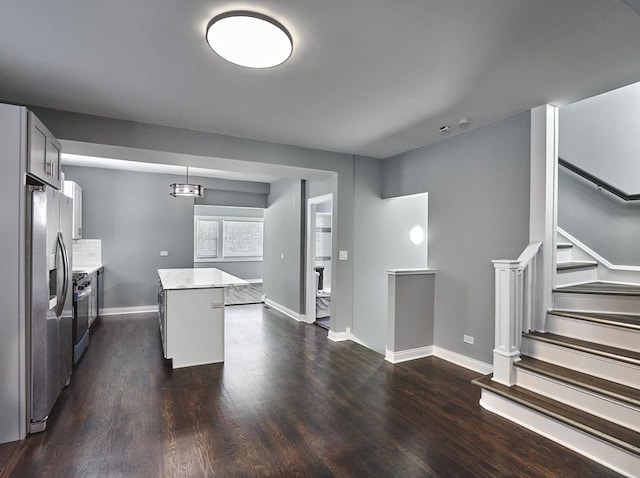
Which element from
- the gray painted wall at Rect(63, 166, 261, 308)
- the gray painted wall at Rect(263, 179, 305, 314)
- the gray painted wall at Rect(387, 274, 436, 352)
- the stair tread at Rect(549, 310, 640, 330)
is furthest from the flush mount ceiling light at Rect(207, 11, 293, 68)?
the gray painted wall at Rect(63, 166, 261, 308)

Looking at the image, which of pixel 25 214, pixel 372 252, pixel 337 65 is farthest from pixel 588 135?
pixel 25 214

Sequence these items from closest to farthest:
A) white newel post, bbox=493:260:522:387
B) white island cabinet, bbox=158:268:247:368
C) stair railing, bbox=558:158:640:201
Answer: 1. white newel post, bbox=493:260:522:387
2. stair railing, bbox=558:158:640:201
3. white island cabinet, bbox=158:268:247:368

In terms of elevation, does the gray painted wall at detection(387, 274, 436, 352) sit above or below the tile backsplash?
below

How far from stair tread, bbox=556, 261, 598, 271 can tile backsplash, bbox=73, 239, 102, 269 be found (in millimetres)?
6610

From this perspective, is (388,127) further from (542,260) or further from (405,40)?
(542,260)

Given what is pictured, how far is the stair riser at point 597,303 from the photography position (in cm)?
285

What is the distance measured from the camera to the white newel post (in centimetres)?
279

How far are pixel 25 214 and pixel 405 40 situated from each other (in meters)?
2.67

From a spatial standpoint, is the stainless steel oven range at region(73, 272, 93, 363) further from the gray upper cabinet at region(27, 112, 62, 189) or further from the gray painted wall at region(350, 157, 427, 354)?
the gray painted wall at region(350, 157, 427, 354)

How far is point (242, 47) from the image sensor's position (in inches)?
79.0

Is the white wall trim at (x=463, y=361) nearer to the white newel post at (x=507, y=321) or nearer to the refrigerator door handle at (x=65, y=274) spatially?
the white newel post at (x=507, y=321)

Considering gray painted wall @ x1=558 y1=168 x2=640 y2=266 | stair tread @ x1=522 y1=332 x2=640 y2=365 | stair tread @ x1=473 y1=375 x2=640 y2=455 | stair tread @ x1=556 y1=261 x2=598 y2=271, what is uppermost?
→ gray painted wall @ x1=558 y1=168 x2=640 y2=266

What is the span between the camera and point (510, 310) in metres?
2.81

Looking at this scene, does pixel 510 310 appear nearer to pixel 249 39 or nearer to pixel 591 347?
pixel 591 347
